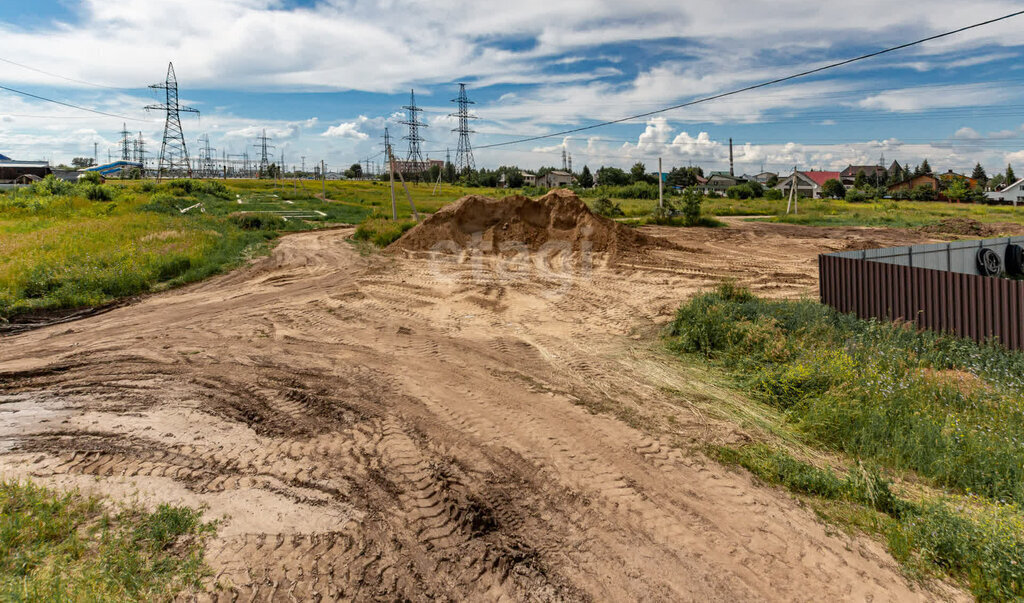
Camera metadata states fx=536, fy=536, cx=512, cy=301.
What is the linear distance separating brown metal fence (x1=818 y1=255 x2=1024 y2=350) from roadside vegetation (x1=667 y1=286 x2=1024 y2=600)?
37cm

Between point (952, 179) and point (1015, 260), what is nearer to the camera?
point (1015, 260)

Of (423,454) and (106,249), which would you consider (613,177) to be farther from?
(423,454)

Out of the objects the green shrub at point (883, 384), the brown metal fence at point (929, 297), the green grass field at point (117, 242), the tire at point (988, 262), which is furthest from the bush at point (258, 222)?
the tire at point (988, 262)

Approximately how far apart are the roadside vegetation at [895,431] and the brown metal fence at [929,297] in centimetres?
37

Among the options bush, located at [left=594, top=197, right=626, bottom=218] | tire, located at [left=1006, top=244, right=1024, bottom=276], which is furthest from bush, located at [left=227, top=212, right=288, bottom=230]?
tire, located at [left=1006, top=244, right=1024, bottom=276]

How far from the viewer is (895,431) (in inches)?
236

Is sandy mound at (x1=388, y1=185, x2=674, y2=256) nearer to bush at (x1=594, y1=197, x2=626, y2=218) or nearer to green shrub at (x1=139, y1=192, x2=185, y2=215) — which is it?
bush at (x1=594, y1=197, x2=626, y2=218)

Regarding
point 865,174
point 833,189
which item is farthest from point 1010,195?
point 865,174

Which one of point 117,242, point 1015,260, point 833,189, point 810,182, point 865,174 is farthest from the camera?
point 865,174

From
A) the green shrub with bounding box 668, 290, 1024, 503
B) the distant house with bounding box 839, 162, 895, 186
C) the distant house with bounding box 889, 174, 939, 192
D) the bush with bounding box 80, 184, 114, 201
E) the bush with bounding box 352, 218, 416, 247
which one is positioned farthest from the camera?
the distant house with bounding box 839, 162, 895, 186

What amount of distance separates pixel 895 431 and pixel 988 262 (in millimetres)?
12955

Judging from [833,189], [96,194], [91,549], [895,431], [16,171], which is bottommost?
[91,549]

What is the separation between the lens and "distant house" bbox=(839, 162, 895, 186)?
99256 mm

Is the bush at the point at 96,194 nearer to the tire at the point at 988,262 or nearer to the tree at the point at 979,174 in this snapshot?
the tire at the point at 988,262
